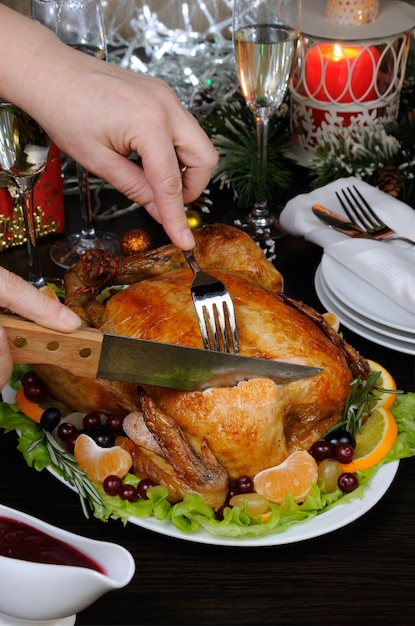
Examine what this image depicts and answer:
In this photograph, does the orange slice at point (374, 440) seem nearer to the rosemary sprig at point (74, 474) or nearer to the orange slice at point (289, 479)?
the orange slice at point (289, 479)

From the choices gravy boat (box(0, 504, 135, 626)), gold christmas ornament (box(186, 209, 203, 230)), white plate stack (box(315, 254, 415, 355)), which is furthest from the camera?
gold christmas ornament (box(186, 209, 203, 230))

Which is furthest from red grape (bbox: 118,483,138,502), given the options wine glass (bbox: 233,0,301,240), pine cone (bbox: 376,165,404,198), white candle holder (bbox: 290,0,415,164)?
white candle holder (bbox: 290,0,415,164)

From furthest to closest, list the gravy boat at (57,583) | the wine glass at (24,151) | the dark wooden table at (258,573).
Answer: the wine glass at (24,151) < the dark wooden table at (258,573) < the gravy boat at (57,583)

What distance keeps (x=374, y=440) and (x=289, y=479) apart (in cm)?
17

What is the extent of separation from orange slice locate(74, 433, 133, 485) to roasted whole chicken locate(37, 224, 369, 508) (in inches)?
0.9

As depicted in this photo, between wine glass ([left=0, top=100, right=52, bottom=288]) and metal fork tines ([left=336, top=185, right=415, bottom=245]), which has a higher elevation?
wine glass ([left=0, top=100, right=52, bottom=288])

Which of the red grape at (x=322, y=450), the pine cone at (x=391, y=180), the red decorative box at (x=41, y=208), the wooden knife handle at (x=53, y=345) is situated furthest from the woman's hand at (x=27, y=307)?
the pine cone at (x=391, y=180)

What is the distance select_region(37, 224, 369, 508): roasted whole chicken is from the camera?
120cm

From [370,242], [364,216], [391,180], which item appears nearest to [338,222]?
[364,216]

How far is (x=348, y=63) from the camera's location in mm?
2174

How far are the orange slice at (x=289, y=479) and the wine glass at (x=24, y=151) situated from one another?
0.75 m

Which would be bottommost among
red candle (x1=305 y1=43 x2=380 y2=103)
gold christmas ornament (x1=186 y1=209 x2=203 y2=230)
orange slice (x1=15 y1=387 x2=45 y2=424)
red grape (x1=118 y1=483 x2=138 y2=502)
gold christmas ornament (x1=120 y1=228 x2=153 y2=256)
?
gold christmas ornament (x1=186 y1=209 x2=203 y2=230)

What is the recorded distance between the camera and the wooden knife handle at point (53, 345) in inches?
45.8

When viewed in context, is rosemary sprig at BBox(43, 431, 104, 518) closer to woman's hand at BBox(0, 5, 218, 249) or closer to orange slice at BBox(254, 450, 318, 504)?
orange slice at BBox(254, 450, 318, 504)
